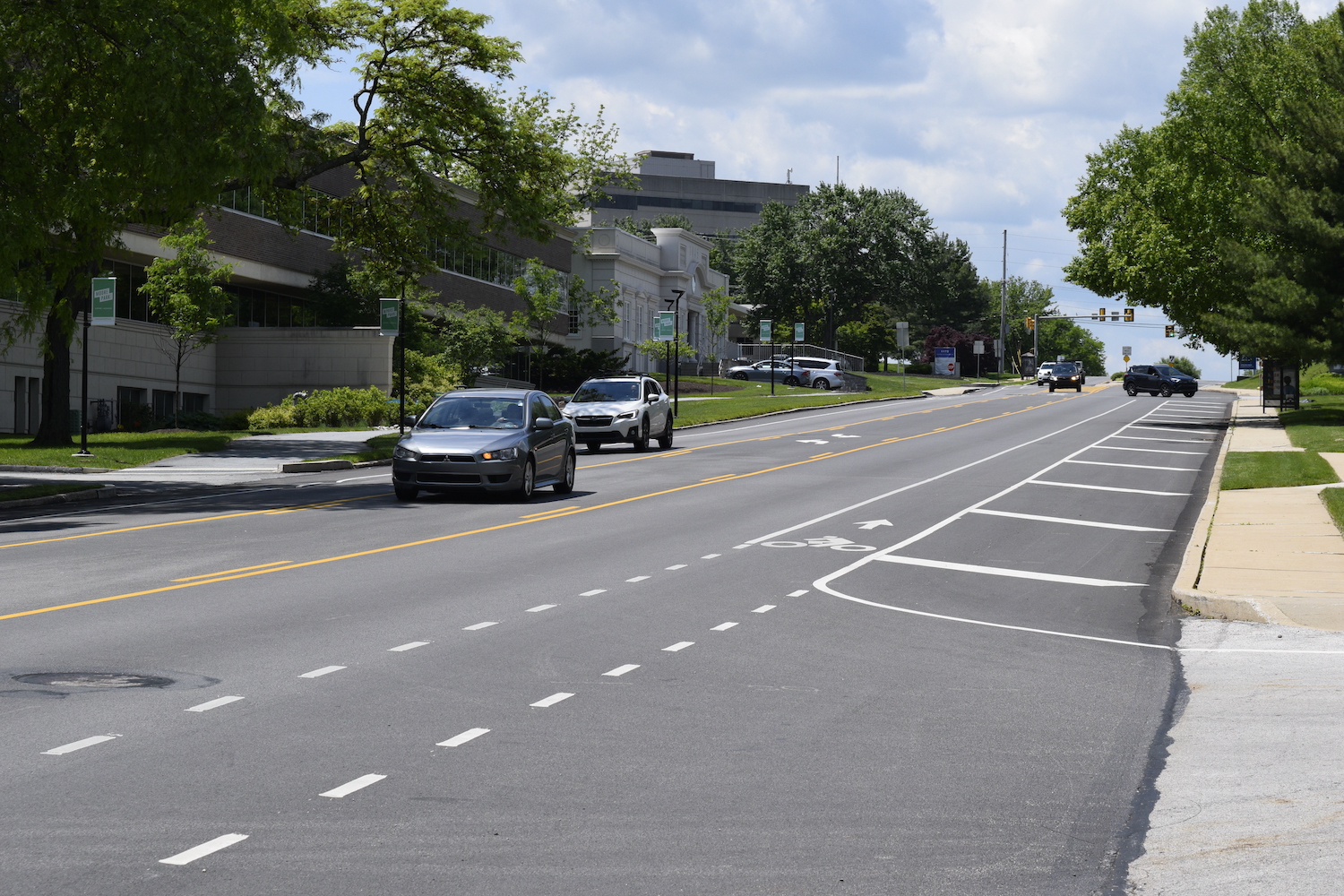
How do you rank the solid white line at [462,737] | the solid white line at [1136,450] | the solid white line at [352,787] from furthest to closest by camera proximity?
1. the solid white line at [1136,450]
2. the solid white line at [462,737]
3. the solid white line at [352,787]

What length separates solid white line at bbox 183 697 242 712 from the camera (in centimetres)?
719

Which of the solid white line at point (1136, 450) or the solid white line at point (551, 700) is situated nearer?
the solid white line at point (551, 700)

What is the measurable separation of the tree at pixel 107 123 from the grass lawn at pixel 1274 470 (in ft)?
53.7

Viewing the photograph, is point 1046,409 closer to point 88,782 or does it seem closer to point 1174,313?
point 1174,313

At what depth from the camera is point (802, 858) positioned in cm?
508

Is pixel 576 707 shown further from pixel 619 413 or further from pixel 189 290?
pixel 189 290

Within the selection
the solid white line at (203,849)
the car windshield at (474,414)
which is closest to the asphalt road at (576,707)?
the solid white line at (203,849)

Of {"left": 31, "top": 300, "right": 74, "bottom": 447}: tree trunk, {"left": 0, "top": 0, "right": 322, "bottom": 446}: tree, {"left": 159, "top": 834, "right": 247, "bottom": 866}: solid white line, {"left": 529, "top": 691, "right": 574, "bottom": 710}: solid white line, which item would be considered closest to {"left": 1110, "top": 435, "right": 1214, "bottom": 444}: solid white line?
{"left": 0, "top": 0, "right": 322, "bottom": 446}: tree

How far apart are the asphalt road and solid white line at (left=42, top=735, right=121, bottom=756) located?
0.02 m

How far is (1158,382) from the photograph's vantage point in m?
73.2

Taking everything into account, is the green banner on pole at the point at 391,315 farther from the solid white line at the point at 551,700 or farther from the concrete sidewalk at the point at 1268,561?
the solid white line at the point at 551,700

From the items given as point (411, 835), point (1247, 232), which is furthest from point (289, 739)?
point (1247, 232)

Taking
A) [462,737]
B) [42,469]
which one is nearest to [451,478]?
[42,469]

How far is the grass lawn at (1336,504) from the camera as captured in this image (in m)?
16.8
